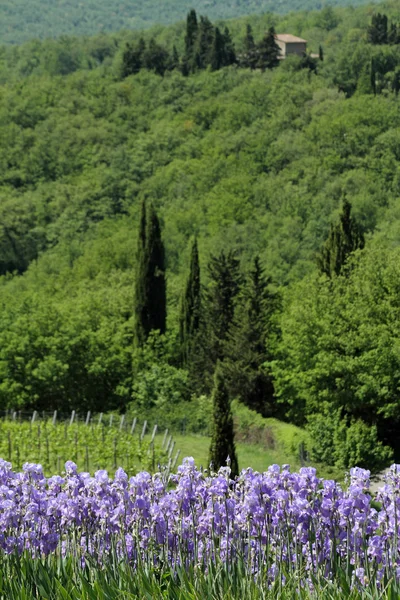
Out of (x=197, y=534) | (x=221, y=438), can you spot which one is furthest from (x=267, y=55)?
(x=197, y=534)

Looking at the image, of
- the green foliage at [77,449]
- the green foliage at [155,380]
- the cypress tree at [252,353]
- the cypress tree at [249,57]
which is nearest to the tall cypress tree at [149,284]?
the green foliage at [155,380]

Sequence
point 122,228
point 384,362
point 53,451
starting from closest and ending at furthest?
point 53,451 < point 384,362 < point 122,228

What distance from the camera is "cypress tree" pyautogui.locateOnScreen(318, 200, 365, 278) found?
3297 centimetres

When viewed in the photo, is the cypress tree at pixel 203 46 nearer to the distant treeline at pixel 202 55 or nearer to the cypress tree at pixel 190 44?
the distant treeline at pixel 202 55

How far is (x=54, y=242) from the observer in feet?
218

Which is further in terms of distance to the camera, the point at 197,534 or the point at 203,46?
the point at 203,46

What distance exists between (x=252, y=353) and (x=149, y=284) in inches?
239

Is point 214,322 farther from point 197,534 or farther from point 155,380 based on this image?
point 197,534

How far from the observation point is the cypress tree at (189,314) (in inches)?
1423

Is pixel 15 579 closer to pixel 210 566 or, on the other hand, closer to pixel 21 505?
pixel 21 505

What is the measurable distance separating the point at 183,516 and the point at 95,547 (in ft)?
2.34

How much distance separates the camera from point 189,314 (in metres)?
36.5

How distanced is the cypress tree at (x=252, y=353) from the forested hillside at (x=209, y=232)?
69mm

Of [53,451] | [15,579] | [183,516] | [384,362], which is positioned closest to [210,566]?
[183,516]
